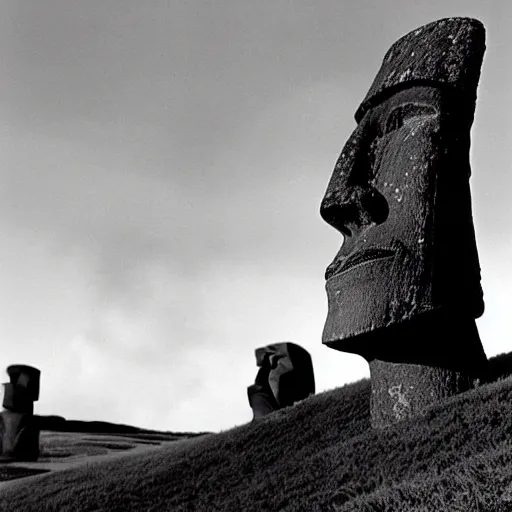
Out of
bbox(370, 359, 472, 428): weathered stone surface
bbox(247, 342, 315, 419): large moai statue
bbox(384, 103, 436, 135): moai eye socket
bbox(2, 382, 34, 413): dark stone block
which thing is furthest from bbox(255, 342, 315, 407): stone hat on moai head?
bbox(384, 103, 436, 135): moai eye socket

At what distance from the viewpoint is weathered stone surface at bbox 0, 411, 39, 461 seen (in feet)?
51.0

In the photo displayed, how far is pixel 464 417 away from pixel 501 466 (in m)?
1.54

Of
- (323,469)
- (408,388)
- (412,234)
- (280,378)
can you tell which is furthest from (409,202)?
(280,378)

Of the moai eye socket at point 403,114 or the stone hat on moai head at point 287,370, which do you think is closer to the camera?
the moai eye socket at point 403,114

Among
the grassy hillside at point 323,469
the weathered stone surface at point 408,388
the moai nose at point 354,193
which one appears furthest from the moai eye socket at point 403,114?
the grassy hillside at point 323,469

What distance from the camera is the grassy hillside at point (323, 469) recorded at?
12.2 feet

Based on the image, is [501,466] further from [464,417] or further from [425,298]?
[425,298]

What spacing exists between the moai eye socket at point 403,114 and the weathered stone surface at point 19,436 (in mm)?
11656

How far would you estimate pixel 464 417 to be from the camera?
16.7ft

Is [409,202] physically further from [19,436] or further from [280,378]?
[19,436]

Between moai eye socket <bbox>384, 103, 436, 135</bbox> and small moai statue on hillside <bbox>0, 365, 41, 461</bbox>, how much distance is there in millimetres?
11656

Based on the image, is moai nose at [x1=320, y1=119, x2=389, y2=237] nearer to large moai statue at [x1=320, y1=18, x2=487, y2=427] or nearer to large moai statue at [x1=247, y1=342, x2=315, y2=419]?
large moai statue at [x1=320, y1=18, x2=487, y2=427]

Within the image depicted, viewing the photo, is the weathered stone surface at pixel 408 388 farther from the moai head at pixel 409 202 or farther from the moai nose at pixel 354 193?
the moai nose at pixel 354 193

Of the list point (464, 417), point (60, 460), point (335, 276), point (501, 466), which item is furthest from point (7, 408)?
point (501, 466)
